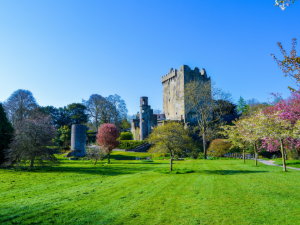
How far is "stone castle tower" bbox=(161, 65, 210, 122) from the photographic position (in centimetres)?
5859

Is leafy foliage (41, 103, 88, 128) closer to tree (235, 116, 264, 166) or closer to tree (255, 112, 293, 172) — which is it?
tree (235, 116, 264, 166)

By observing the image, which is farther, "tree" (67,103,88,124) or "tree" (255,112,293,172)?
"tree" (67,103,88,124)

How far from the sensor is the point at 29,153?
53.8 ft

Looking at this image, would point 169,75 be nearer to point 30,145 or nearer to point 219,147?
point 219,147

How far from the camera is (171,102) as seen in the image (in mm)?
66812

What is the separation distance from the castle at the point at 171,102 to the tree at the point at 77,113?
14974 mm

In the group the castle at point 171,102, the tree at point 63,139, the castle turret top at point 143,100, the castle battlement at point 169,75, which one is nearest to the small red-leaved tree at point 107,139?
the tree at point 63,139

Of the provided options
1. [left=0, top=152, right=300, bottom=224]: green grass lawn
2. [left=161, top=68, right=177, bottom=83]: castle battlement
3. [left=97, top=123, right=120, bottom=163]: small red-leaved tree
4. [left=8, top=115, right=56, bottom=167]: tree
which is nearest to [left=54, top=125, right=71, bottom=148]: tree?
[left=97, top=123, right=120, bottom=163]: small red-leaved tree

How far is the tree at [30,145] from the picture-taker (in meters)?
16.1

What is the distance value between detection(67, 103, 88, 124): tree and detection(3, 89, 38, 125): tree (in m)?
13.8

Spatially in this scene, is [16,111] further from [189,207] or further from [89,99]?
[189,207]

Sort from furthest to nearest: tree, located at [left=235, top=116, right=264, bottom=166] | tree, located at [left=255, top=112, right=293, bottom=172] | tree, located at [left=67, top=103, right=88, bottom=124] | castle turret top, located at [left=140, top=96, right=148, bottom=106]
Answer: tree, located at [left=67, top=103, right=88, bottom=124]
castle turret top, located at [left=140, top=96, right=148, bottom=106]
tree, located at [left=235, top=116, right=264, bottom=166]
tree, located at [left=255, top=112, right=293, bottom=172]

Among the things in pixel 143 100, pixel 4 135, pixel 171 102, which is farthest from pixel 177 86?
pixel 4 135

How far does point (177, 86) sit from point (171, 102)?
612cm
